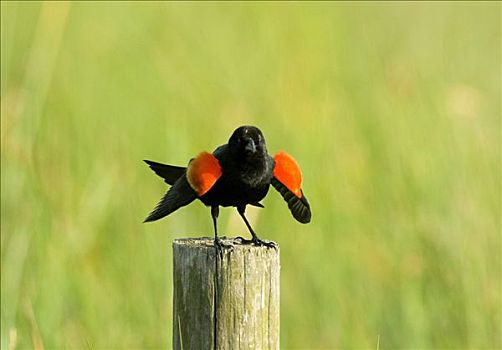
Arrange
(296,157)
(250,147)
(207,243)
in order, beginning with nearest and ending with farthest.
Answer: (250,147) → (207,243) → (296,157)

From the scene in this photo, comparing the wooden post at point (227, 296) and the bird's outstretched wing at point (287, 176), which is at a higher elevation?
the bird's outstretched wing at point (287, 176)

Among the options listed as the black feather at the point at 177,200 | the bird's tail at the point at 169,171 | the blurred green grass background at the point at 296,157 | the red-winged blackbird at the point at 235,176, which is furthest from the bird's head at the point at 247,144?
the blurred green grass background at the point at 296,157

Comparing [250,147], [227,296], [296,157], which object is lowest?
[227,296]

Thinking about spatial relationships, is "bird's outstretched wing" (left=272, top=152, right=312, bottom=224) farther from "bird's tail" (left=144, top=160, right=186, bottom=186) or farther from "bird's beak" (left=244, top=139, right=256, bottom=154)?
"bird's tail" (left=144, top=160, right=186, bottom=186)

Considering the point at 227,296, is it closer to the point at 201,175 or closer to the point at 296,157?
the point at 201,175

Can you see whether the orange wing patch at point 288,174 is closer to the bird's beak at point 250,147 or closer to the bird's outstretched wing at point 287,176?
the bird's outstretched wing at point 287,176

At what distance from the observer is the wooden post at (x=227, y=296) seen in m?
2.26

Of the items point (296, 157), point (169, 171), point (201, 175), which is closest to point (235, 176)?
point (201, 175)

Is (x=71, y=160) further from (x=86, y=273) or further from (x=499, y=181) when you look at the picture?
(x=499, y=181)

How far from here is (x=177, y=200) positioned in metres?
2.28

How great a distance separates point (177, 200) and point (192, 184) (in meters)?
0.06

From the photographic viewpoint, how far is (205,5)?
698cm

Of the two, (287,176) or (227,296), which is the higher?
(287,176)

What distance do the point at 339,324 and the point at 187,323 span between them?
6.58 ft
